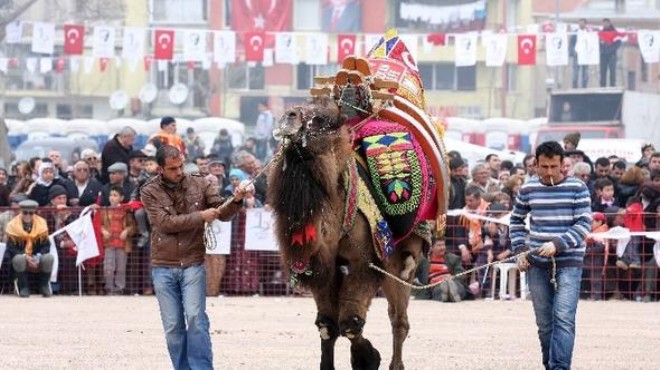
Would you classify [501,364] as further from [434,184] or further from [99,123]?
[99,123]

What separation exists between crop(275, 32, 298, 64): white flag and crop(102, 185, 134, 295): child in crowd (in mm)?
17907

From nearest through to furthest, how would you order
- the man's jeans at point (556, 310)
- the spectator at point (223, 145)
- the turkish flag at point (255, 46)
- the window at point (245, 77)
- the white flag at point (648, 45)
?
the man's jeans at point (556, 310)
the white flag at point (648, 45)
the turkish flag at point (255, 46)
the spectator at point (223, 145)
the window at point (245, 77)

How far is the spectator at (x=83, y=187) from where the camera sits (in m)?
22.3

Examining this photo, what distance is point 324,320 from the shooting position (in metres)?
11.5

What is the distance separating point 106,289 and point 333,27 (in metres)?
42.0

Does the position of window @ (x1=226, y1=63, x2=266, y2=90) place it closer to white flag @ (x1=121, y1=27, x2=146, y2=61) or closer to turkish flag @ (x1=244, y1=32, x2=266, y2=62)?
turkish flag @ (x1=244, y1=32, x2=266, y2=62)

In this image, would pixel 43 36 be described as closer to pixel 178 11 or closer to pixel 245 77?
pixel 178 11

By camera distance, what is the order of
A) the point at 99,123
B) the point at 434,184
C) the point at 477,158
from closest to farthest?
the point at 434,184 → the point at 477,158 → the point at 99,123

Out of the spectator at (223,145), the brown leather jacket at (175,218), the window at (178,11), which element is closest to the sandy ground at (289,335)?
the brown leather jacket at (175,218)

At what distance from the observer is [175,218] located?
11336mm

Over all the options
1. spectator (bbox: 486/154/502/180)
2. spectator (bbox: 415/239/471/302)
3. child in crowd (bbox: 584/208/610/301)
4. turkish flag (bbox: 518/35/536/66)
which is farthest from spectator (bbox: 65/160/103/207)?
turkish flag (bbox: 518/35/536/66)

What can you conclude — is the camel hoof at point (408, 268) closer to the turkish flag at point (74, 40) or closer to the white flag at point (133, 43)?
the turkish flag at point (74, 40)

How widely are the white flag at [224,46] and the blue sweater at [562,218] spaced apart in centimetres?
2940

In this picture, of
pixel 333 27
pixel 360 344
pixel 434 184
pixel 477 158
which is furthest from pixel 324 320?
pixel 333 27
